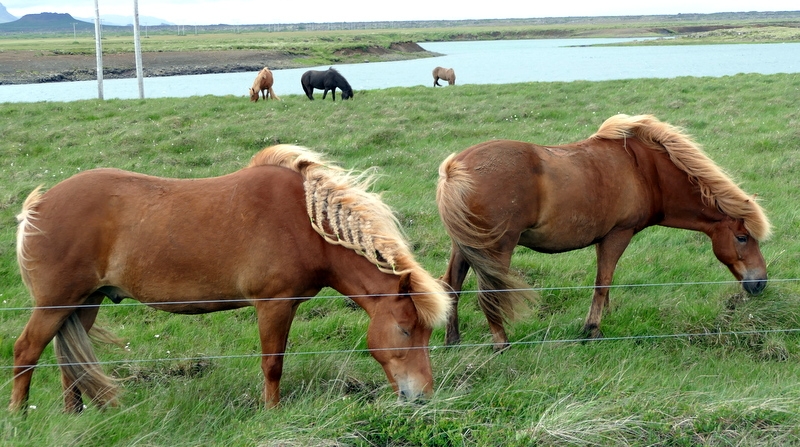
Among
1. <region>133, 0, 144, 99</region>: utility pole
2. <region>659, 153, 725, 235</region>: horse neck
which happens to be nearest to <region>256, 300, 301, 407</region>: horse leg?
<region>659, 153, 725, 235</region>: horse neck

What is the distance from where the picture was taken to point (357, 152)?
39.2 feet

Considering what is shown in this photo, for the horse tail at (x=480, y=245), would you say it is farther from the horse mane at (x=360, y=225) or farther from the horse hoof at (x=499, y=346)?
the horse mane at (x=360, y=225)

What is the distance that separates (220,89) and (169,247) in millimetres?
24356

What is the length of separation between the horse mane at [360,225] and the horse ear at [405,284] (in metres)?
0.02

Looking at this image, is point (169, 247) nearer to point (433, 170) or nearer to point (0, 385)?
point (0, 385)

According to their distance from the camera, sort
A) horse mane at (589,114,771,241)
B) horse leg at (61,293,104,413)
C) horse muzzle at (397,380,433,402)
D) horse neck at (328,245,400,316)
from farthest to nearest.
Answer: horse mane at (589,114,771,241), horse leg at (61,293,104,413), horse neck at (328,245,400,316), horse muzzle at (397,380,433,402)

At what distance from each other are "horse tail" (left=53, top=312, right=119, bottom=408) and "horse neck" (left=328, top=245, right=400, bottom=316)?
158 centimetres

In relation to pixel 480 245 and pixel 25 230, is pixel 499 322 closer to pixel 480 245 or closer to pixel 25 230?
pixel 480 245

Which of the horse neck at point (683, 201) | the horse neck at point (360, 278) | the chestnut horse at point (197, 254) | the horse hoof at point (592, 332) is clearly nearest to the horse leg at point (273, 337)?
the chestnut horse at point (197, 254)

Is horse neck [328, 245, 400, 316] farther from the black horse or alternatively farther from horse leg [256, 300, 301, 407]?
the black horse

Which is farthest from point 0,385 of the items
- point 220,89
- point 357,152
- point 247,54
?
point 247,54

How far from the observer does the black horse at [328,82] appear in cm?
1941

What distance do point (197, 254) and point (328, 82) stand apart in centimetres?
1620

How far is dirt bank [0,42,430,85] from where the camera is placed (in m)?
35.8
